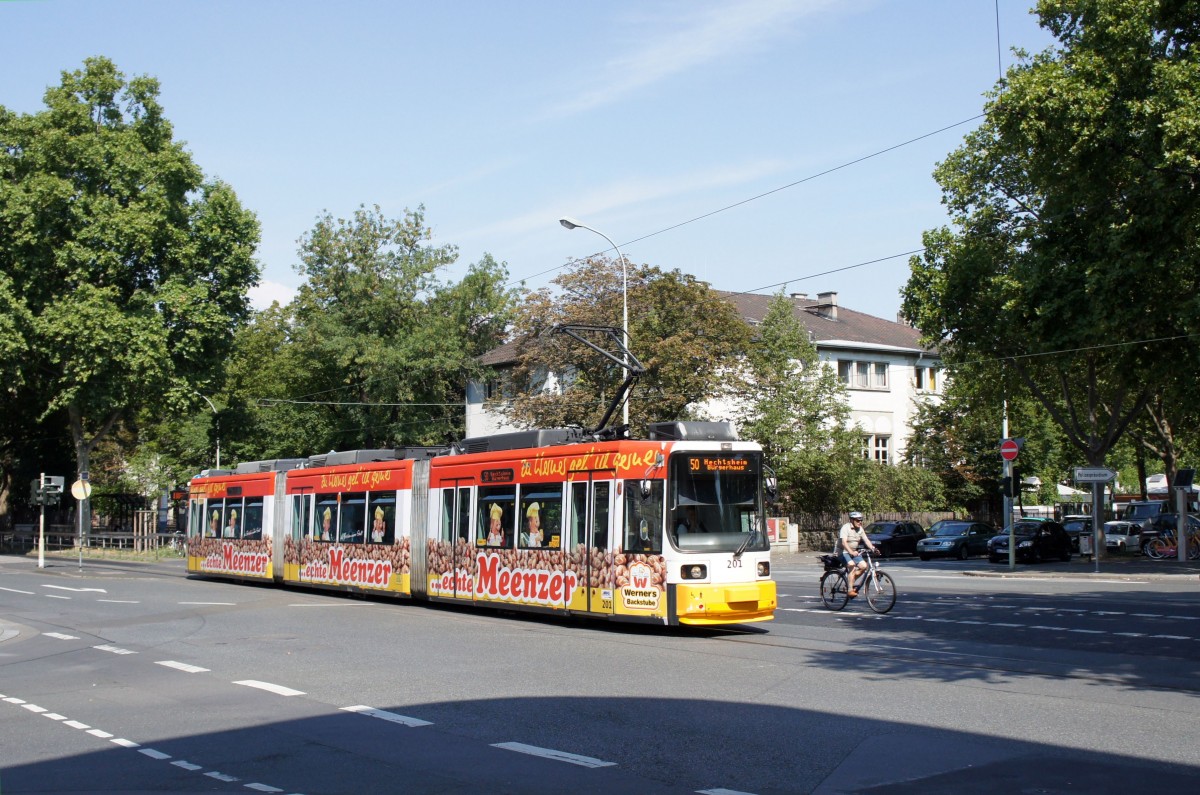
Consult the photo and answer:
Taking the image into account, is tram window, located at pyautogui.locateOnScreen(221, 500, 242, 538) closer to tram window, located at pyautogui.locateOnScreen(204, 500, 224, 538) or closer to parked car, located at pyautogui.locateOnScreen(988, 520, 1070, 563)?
tram window, located at pyautogui.locateOnScreen(204, 500, 224, 538)

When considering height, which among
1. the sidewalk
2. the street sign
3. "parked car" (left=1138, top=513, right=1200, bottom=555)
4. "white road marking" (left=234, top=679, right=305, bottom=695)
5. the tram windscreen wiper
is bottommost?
the sidewalk

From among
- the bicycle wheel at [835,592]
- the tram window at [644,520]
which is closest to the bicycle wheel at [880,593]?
the bicycle wheel at [835,592]

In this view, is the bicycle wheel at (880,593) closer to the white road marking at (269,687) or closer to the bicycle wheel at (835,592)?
the bicycle wheel at (835,592)

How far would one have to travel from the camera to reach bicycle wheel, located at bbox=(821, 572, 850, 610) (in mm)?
20312

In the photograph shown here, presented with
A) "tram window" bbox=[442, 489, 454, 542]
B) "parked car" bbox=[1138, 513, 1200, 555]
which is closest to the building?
"parked car" bbox=[1138, 513, 1200, 555]

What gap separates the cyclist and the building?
130 feet

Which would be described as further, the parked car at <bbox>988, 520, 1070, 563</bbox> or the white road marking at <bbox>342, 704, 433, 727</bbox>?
the parked car at <bbox>988, 520, 1070, 563</bbox>

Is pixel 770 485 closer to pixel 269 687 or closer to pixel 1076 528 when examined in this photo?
pixel 269 687

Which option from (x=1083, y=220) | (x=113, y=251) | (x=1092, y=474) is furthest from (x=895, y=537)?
(x=113, y=251)

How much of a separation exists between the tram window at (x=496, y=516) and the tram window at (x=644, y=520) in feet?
10.1

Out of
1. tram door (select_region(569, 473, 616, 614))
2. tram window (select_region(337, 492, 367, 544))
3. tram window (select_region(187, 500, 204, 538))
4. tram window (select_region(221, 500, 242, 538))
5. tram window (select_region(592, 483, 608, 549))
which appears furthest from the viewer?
tram window (select_region(187, 500, 204, 538))

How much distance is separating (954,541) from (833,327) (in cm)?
2030

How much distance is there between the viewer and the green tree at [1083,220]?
25125mm

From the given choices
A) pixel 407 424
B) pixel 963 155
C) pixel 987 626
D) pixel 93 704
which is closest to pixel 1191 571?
pixel 963 155
